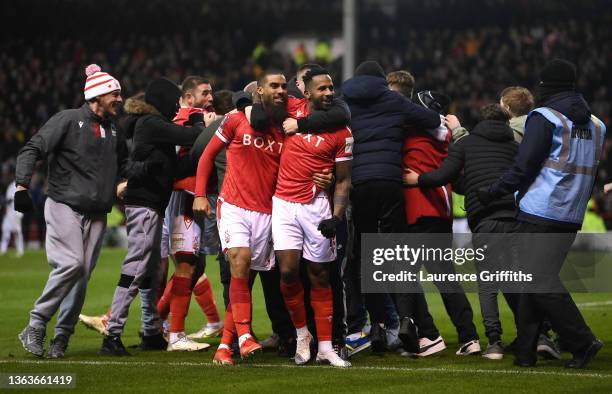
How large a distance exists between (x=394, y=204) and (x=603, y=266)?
11.2m

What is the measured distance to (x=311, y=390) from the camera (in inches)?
319

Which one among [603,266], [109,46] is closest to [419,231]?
[603,266]

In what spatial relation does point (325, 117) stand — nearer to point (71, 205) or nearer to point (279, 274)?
point (279, 274)

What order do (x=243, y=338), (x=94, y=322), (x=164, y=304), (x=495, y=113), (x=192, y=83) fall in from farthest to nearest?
1. (x=94, y=322)
2. (x=164, y=304)
3. (x=192, y=83)
4. (x=495, y=113)
5. (x=243, y=338)

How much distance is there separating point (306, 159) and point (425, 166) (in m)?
1.38

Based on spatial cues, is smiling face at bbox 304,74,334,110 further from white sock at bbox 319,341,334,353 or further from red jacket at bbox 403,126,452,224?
white sock at bbox 319,341,334,353

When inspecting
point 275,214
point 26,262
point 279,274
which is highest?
point 275,214

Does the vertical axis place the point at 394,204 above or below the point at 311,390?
above

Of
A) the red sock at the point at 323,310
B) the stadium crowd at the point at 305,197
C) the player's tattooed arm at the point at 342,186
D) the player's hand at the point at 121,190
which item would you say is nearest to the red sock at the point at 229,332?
the stadium crowd at the point at 305,197

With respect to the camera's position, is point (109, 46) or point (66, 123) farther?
point (109, 46)

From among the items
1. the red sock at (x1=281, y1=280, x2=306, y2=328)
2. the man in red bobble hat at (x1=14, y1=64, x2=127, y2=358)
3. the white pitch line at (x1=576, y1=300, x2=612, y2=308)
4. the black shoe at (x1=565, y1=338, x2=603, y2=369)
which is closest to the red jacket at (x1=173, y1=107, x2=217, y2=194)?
the man in red bobble hat at (x1=14, y1=64, x2=127, y2=358)

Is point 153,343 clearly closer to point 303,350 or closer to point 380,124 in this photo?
point 303,350

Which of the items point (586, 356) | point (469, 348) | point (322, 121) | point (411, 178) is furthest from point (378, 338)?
point (322, 121)

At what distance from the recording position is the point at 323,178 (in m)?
9.39
